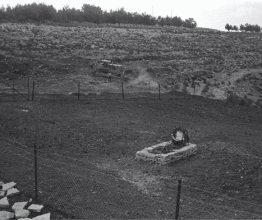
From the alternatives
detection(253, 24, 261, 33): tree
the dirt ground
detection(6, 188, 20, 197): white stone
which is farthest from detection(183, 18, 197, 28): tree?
detection(6, 188, 20, 197): white stone

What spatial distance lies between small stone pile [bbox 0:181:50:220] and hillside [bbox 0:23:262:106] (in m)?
19.3

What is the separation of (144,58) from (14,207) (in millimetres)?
34792

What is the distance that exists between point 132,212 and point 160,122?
10.9 meters

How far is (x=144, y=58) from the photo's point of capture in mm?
42469

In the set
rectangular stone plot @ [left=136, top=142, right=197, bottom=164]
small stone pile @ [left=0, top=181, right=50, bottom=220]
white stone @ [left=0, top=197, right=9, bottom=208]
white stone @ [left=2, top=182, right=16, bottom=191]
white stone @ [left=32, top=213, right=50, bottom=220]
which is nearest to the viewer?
white stone @ [left=32, top=213, right=50, bottom=220]

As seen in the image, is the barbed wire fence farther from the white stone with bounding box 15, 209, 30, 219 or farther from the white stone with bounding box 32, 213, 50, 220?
the white stone with bounding box 15, 209, 30, 219

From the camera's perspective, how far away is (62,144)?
14.6m

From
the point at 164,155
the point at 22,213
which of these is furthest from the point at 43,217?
the point at 164,155

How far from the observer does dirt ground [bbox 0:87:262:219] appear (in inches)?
374

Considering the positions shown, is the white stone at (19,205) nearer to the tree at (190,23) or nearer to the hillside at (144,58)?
the hillside at (144,58)

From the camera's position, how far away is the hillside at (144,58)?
108ft

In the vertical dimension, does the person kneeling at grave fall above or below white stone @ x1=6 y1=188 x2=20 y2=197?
above

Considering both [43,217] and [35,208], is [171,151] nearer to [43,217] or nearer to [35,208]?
[35,208]

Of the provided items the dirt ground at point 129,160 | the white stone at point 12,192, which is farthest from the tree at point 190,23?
the white stone at point 12,192
